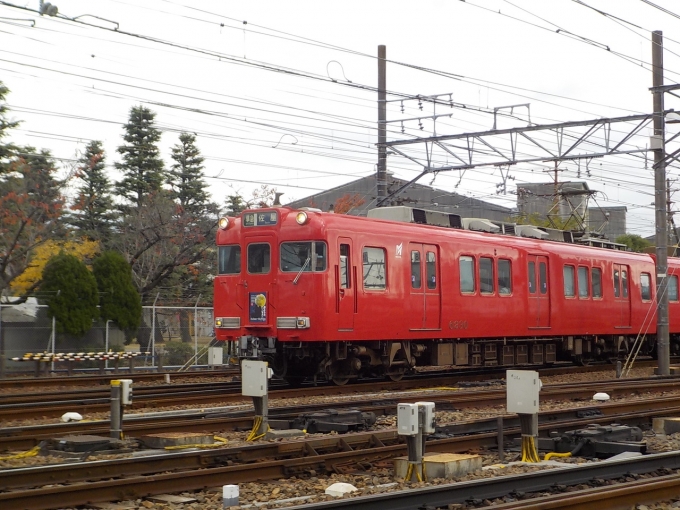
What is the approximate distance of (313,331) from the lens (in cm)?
1642

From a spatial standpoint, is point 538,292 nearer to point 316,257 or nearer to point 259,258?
point 316,257

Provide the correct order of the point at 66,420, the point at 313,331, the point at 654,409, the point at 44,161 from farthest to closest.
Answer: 1. the point at 44,161
2. the point at 313,331
3. the point at 654,409
4. the point at 66,420

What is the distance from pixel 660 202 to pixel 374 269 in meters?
8.66

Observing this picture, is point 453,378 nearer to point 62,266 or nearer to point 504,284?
point 504,284

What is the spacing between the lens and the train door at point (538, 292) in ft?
71.8

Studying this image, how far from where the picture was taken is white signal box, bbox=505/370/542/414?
1004 centimetres

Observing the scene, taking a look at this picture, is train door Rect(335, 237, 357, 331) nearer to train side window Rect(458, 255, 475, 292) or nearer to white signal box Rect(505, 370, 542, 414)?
train side window Rect(458, 255, 475, 292)

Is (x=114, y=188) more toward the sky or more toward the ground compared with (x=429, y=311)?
more toward the sky

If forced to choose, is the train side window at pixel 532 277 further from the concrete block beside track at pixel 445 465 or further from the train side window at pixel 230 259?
the concrete block beside track at pixel 445 465

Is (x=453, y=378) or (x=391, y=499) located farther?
(x=453, y=378)

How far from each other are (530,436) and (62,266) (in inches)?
653

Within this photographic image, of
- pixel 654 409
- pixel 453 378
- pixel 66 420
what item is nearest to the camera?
pixel 66 420

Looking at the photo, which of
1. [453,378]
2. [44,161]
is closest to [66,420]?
[453,378]

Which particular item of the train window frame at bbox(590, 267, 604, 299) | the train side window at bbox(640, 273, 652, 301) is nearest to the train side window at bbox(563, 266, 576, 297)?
the train window frame at bbox(590, 267, 604, 299)
